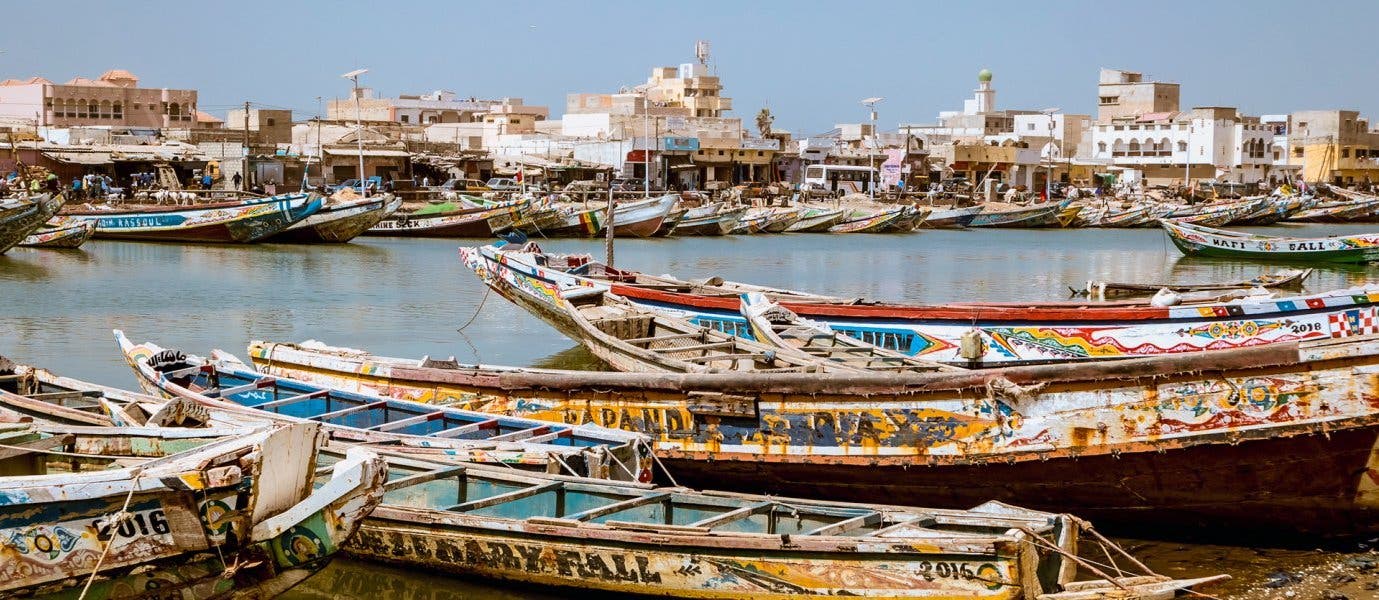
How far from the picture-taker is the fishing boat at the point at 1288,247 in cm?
3325

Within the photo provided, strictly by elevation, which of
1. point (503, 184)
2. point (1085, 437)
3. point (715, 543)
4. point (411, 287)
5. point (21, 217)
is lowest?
point (411, 287)

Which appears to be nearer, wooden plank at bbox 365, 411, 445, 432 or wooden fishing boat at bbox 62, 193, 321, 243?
wooden plank at bbox 365, 411, 445, 432

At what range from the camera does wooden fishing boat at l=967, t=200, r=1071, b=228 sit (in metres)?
58.9

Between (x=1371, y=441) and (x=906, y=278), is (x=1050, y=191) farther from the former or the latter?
(x=1371, y=441)

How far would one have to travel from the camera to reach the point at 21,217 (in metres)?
31.0

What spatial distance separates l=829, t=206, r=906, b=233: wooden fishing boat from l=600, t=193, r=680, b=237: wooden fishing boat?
947 centimetres

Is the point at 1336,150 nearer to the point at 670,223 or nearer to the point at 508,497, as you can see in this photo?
the point at 670,223

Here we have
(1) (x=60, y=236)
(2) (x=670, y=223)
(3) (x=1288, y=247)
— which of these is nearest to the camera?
(3) (x=1288, y=247)

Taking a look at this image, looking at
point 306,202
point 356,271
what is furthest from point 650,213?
point 356,271

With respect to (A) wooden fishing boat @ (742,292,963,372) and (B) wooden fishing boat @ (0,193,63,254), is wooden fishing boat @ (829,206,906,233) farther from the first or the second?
(A) wooden fishing boat @ (742,292,963,372)

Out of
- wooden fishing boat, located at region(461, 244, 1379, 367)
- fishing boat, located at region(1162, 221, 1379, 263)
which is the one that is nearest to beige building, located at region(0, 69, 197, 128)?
fishing boat, located at region(1162, 221, 1379, 263)

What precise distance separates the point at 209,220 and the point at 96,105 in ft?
95.1

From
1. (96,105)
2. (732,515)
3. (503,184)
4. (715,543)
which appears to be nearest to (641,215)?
(503,184)

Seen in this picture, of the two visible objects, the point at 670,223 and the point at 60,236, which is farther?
the point at 670,223
